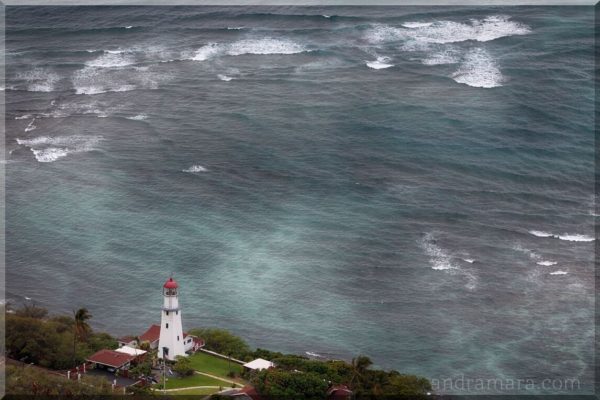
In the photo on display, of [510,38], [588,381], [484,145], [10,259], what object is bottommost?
[588,381]

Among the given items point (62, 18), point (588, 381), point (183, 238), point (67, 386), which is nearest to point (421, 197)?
point (183, 238)

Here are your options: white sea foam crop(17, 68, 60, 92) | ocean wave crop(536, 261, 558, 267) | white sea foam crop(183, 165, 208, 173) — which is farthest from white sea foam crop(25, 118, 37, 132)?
ocean wave crop(536, 261, 558, 267)

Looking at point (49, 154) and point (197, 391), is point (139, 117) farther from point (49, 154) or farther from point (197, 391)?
point (197, 391)

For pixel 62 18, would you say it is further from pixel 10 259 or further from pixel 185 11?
pixel 10 259

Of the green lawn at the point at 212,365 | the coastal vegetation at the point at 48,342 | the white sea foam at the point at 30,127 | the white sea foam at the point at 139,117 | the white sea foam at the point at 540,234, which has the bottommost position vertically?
the green lawn at the point at 212,365

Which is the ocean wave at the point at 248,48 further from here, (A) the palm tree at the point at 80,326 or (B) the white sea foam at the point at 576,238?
(A) the palm tree at the point at 80,326

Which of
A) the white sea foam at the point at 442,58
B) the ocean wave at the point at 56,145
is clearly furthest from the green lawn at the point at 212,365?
the white sea foam at the point at 442,58
